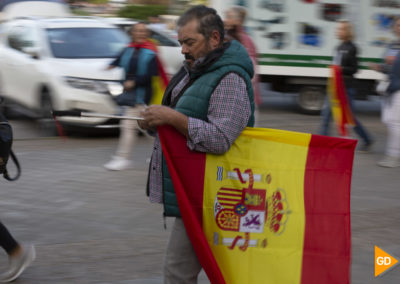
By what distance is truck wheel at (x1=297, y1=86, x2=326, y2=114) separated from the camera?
41.8 feet

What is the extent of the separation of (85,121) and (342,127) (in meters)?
3.49

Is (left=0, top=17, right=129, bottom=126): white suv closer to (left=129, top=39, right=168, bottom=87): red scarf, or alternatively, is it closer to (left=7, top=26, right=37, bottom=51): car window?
(left=7, top=26, right=37, bottom=51): car window

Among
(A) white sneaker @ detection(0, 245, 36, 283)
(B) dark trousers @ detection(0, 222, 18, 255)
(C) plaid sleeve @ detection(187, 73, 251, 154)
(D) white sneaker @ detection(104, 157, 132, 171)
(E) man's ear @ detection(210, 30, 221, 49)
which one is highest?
(E) man's ear @ detection(210, 30, 221, 49)

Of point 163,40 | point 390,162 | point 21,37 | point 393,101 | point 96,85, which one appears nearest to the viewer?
point 393,101

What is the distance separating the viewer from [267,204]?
315 cm

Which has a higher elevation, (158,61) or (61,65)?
(158,61)

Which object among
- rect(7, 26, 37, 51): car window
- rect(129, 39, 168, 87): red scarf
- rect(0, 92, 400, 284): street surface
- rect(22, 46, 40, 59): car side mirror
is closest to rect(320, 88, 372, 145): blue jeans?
rect(0, 92, 400, 284): street surface

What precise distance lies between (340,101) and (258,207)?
6082 millimetres

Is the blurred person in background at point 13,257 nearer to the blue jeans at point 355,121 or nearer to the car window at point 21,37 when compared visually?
the blue jeans at point 355,121

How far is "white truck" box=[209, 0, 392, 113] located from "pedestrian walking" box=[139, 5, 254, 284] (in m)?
9.57

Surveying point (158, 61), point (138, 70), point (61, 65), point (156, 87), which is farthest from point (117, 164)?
point (61, 65)

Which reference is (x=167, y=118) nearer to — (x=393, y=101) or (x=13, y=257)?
(x=13, y=257)

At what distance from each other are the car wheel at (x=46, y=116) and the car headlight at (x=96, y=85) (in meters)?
0.48

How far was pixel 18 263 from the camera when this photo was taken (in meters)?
4.42
